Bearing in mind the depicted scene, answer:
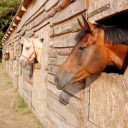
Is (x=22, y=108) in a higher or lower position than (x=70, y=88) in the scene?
lower

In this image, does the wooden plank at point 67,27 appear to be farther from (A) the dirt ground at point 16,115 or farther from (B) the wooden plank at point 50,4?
(A) the dirt ground at point 16,115

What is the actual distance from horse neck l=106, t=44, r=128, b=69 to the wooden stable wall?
0.15 m

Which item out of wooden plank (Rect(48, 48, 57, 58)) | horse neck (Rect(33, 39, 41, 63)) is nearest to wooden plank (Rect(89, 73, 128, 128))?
wooden plank (Rect(48, 48, 57, 58))

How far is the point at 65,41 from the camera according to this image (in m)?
5.07

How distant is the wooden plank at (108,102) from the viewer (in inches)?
122

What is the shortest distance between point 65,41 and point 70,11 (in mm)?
519

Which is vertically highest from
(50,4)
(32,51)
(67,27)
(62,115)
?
(50,4)

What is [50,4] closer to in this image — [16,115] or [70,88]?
[70,88]

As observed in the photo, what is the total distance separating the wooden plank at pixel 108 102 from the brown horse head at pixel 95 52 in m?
0.22

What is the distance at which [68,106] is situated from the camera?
485cm

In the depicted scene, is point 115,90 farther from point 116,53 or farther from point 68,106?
point 68,106

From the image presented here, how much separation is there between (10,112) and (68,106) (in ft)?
15.5

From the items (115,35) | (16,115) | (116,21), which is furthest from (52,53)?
(16,115)

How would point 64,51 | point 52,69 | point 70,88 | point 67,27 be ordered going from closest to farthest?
point 70,88 < point 67,27 < point 64,51 < point 52,69
